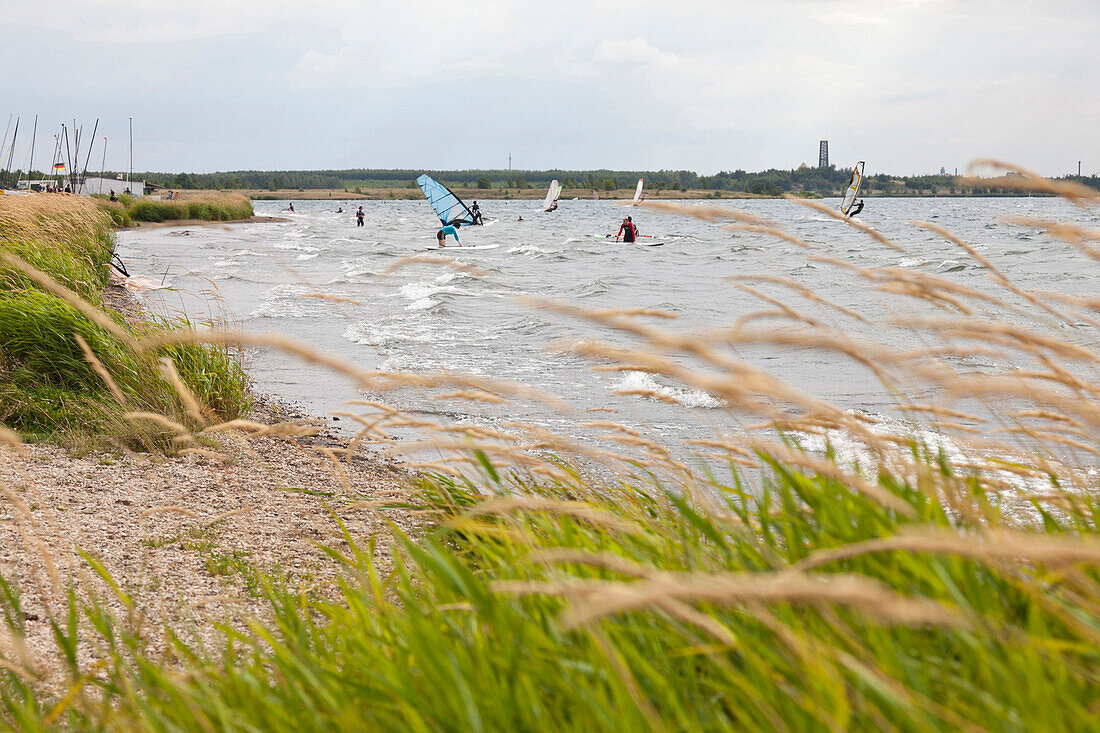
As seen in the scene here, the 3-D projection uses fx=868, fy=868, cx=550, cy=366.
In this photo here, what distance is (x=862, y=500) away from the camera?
194 centimetres

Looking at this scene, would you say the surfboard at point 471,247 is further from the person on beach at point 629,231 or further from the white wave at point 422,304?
the white wave at point 422,304

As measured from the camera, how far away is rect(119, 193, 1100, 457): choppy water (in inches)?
365

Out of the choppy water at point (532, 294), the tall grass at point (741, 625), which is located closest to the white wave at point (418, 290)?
the choppy water at point (532, 294)

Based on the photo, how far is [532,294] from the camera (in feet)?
64.4

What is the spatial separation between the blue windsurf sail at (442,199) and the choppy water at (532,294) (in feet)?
7.08

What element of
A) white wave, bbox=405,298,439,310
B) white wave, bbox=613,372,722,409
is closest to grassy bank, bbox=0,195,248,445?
white wave, bbox=613,372,722,409

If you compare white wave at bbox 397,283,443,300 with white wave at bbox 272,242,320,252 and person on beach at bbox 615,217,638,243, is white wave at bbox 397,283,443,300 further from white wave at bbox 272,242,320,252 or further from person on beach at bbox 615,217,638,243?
white wave at bbox 272,242,320,252

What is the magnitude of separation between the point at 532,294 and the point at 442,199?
2015 centimetres

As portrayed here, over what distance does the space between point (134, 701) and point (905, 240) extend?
159ft

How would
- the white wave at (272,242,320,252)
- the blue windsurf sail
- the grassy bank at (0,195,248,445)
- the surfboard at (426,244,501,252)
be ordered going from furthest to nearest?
the surfboard at (426,244,501,252) → the white wave at (272,242,320,252) → the blue windsurf sail → the grassy bank at (0,195,248,445)

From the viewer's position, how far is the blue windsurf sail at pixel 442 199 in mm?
36750

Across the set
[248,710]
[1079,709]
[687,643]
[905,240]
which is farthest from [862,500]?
[905,240]

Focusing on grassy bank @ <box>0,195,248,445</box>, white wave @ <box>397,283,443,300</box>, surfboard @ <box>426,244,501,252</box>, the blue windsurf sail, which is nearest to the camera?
grassy bank @ <box>0,195,248,445</box>

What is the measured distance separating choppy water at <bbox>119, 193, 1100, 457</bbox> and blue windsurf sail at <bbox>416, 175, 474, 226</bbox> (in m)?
2.16
